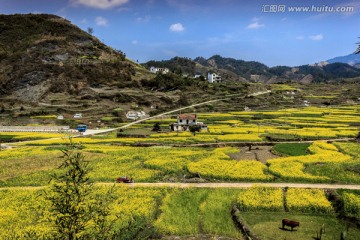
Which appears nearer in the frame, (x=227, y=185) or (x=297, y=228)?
(x=297, y=228)

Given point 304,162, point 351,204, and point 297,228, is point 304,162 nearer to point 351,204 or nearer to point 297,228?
point 351,204

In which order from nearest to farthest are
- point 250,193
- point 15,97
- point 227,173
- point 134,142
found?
point 250,193
point 227,173
point 134,142
point 15,97

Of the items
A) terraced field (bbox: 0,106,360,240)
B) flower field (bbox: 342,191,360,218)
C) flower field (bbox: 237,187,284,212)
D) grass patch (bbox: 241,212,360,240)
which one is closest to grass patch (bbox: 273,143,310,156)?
terraced field (bbox: 0,106,360,240)

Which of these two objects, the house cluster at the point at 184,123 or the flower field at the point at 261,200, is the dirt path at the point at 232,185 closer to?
the flower field at the point at 261,200

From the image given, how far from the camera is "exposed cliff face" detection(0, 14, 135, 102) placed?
106062 millimetres

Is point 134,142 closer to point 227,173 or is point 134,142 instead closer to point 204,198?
point 227,173

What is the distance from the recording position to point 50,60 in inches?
4555

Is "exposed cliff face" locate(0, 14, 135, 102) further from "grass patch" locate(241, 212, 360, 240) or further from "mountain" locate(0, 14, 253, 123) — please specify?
"grass patch" locate(241, 212, 360, 240)

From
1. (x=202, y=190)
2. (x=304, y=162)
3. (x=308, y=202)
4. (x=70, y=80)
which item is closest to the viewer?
(x=308, y=202)

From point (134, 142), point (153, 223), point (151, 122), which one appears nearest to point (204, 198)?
point (153, 223)

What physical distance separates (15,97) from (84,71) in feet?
78.4

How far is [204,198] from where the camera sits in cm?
2438

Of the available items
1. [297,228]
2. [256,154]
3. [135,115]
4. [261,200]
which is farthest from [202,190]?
[135,115]

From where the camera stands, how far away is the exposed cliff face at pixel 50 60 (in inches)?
4176
